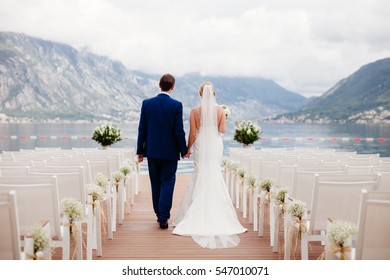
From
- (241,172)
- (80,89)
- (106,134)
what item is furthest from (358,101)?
(241,172)

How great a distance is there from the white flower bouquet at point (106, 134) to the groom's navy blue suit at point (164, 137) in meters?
3.94

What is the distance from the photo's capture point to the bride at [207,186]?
5.21 meters

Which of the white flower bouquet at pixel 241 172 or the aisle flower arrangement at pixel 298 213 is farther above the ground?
the aisle flower arrangement at pixel 298 213

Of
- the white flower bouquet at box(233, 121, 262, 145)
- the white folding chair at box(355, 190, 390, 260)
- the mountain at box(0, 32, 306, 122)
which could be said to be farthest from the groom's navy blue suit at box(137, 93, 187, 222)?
the mountain at box(0, 32, 306, 122)

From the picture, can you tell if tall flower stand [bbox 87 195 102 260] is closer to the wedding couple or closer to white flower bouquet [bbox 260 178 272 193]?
the wedding couple

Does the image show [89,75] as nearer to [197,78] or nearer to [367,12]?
[197,78]

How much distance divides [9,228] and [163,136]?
291 centimetres

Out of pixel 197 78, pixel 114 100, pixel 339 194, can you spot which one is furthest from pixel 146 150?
pixel 197 78

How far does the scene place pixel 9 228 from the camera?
2.52 meters

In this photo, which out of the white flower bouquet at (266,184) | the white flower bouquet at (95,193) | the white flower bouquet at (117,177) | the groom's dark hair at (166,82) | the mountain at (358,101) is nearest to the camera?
the white flower bouquet at (95,193)

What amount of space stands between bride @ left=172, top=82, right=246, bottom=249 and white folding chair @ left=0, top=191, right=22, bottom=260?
8.89 feet

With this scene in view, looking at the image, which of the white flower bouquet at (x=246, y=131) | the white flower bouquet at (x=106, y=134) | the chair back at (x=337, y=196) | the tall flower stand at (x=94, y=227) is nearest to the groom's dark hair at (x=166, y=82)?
the tall flower stand at (x=94, y=227)

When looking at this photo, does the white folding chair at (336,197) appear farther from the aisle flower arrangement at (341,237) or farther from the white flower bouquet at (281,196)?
the aisle flower arrangement at (341,237)
